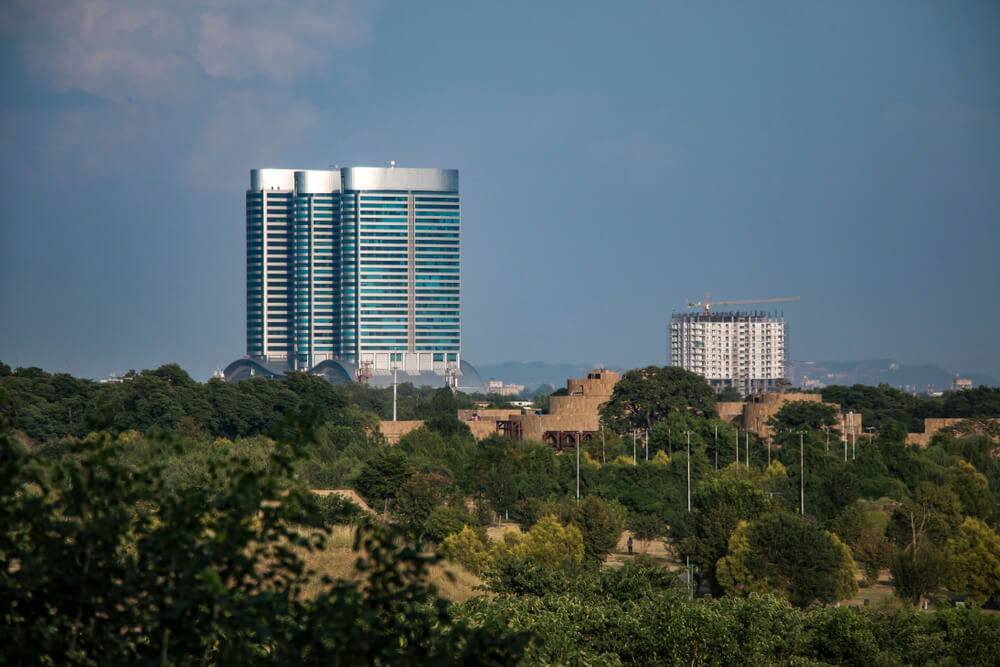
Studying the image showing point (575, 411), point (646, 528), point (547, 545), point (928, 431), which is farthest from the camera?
point (575, 411)

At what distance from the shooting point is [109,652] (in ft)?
26.4

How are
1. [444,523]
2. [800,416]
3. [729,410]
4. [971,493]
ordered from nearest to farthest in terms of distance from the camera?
[444,523] < [971,493] < [800,416] < [729,410]

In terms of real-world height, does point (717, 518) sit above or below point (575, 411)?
below

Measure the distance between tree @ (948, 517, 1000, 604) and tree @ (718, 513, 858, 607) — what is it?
3818 millimetres

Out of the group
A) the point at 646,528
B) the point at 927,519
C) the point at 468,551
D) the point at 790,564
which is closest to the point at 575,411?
the point at 646,528

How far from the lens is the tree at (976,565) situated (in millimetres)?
39469

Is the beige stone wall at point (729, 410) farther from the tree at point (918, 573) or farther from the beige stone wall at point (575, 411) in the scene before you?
the tree at point (918, 573)

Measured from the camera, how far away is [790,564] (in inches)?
1487

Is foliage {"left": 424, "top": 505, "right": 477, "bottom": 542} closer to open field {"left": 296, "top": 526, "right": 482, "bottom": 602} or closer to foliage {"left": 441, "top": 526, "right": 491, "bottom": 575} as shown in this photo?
foliage {"left": 441, "top": 526, "right": 491, "bottom": 575}

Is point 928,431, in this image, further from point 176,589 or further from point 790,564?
point 176,589

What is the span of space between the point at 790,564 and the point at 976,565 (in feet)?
23.0

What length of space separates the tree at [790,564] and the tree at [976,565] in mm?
3818

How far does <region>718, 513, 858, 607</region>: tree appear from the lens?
37.1 m

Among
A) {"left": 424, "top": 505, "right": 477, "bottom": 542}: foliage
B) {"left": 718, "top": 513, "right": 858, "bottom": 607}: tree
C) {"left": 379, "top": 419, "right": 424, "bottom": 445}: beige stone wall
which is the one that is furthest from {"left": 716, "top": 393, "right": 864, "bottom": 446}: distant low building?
{"left": 718, "top": 513, "right": 858, "bottom": 607}: tree
